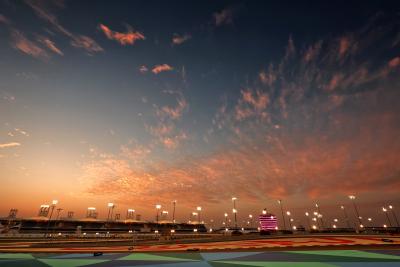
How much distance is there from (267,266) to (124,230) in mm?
207936

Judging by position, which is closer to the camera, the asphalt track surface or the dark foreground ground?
the dark foreground ground

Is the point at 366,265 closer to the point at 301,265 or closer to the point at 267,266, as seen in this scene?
the point at 301,265

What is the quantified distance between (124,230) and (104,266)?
204 meters

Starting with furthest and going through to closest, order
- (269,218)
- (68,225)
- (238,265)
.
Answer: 1. (68,225)
2. (269,218)
3. (238,265)

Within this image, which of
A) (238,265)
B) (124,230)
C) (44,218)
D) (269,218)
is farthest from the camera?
(124,230)

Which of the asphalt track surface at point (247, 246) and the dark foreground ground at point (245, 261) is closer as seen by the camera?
the dark foreground ground at point (245, 261)

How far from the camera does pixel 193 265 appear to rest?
1498 cm

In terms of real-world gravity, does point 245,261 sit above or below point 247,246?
below

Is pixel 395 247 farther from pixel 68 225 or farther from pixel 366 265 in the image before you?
pixel 68 225

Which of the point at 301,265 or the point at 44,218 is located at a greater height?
the point at 44,218

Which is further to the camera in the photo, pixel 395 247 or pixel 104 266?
pixel 395 247

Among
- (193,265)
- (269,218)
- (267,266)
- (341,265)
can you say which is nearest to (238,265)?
(267,266)

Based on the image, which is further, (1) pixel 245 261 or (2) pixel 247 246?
(2) pixel 247 246

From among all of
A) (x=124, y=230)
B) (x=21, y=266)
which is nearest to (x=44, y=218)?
(x=124, y=230)
